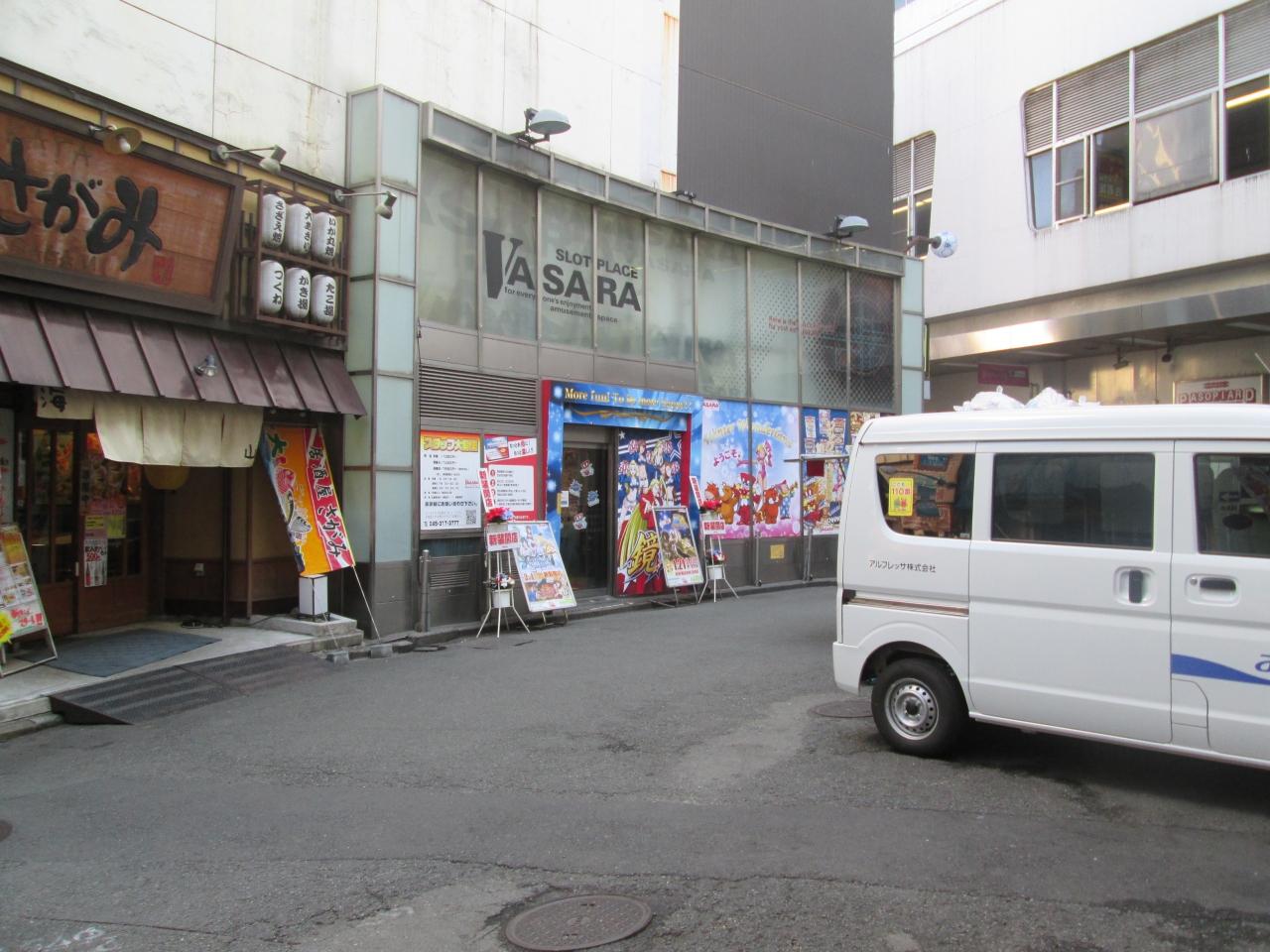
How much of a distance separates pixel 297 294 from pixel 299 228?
74 centimetres

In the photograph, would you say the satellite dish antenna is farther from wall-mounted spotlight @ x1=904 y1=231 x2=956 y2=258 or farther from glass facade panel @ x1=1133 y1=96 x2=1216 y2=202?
glass facade panel @ x1=1133 y1=96 x2=1216 y2=202

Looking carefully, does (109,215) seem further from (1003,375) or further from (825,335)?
(1003,375)

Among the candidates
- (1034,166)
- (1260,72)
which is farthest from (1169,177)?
(1034,166)

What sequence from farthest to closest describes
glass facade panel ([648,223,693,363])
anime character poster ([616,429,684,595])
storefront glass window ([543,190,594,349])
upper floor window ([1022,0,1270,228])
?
upper floor window ([1022,0,1270,228]), glass facade panel ([648,223,693,363]), anime character poster ([616,429,684,595]), storefront glass window ([543,190,594,349])

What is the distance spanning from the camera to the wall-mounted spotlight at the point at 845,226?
57.1 feet

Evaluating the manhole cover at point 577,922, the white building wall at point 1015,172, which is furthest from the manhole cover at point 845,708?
the white building wall at point 1015,172

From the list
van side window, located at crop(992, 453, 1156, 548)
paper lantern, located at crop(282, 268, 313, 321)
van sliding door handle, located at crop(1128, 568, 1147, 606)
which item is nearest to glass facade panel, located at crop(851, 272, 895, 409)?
paper lantern, located at crop(282, 268, 313, 321)

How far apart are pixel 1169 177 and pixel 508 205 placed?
15.7m

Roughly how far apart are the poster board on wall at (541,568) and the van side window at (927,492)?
6.72 metres

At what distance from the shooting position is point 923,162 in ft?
89.5

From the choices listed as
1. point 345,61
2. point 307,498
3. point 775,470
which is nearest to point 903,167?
point 775,470

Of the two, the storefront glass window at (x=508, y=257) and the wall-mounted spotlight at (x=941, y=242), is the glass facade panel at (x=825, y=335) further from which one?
the storefront glass window at (x=508, y=257)

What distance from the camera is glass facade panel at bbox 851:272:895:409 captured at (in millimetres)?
18797

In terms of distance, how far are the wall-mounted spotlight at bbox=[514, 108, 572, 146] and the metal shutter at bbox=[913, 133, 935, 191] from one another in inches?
685
